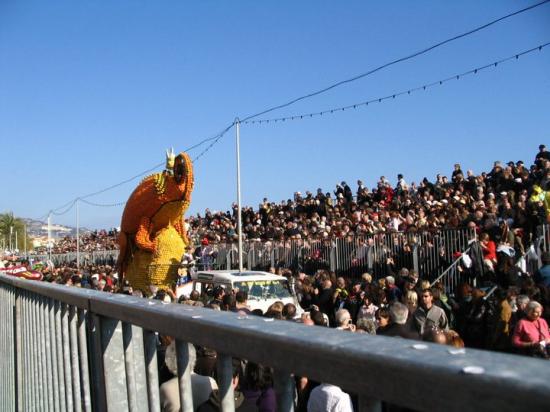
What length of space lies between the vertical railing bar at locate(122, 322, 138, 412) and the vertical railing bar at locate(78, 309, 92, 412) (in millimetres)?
381

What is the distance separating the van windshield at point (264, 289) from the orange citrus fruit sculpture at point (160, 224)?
4.76 m

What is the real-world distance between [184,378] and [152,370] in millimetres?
267

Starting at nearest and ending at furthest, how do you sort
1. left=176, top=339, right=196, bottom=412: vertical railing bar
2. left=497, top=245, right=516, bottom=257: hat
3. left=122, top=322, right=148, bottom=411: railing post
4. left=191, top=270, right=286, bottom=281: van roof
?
left=176, top=339, right=196, bottom=412: vertical railing bar < left=122, top=322, right=148, bottom=411: railing post < left=497, top=245, right=516, bottom=257: hat < left=191, top=270, right=286, bottom=281: van roof

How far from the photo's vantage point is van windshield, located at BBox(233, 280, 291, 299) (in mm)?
12273

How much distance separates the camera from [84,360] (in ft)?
7.35

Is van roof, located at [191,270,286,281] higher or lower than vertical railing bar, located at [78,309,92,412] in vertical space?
lower

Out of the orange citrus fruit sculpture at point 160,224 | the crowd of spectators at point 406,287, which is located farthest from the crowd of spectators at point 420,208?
the orange citrus fruit sculpture at point 160,224

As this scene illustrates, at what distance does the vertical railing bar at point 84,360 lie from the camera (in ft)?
7.30

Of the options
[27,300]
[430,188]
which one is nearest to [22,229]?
[430,188]

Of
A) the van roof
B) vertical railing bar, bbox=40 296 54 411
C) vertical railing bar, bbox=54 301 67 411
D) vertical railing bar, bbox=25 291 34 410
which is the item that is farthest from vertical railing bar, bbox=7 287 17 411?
the van roof

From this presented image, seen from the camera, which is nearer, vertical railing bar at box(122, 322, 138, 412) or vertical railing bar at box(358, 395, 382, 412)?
vertical railing bar at box(358, 395, 382, 412)

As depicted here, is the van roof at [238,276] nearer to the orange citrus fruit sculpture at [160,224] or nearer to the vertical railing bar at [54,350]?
the orange citrus fruit sculpture at [160,224]

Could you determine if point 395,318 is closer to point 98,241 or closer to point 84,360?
point 84,360

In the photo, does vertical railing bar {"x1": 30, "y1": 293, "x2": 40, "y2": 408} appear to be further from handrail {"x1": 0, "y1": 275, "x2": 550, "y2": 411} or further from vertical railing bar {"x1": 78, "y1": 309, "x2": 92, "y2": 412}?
handrail {"x1": 0, "y1": 275, "x2": 550, "y2": 411}
